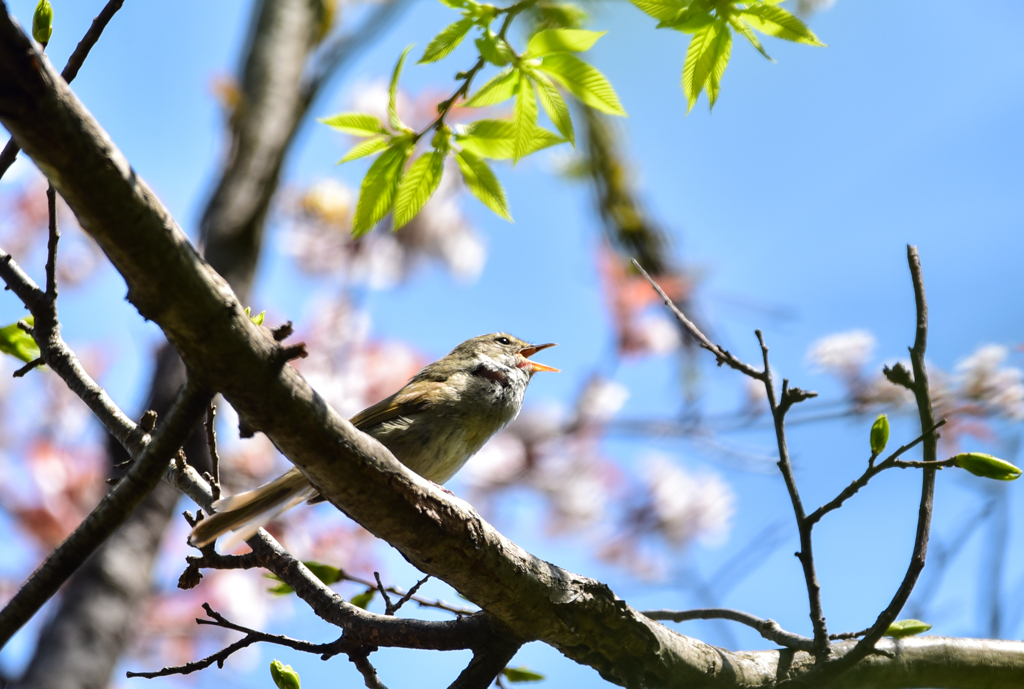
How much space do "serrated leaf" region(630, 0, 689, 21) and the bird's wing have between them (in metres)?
2.26

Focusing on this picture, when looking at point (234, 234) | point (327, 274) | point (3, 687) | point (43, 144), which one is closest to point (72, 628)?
point (3, 687)

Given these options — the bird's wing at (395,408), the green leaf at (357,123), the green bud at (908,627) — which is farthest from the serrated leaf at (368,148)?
the green bud at (908,627)

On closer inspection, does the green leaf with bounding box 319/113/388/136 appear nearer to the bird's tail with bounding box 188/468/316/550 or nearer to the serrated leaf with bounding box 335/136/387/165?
the serrated leaf with bounding box 335/136/387/165

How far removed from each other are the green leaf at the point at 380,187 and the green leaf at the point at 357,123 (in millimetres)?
93

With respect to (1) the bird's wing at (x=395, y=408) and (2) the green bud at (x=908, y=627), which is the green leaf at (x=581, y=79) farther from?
(1) the bird's wing at (x=395, y=408)

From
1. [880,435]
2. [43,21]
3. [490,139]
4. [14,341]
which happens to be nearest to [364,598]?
[14,341]

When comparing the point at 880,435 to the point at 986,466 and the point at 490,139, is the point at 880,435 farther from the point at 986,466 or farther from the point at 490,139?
the point at 490,139

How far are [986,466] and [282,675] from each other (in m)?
1.97

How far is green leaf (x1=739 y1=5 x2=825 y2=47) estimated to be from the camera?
1.92m

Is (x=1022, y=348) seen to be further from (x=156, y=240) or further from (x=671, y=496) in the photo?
(x=156, y=240)

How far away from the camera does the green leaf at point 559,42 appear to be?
78.0 inches

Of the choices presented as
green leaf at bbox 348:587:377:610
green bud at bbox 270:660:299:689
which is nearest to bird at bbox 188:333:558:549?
green leaf at bbox 348:587:377:610

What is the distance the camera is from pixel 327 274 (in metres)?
7.20

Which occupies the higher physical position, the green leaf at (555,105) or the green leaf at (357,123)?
the green leaf at (555,105)
